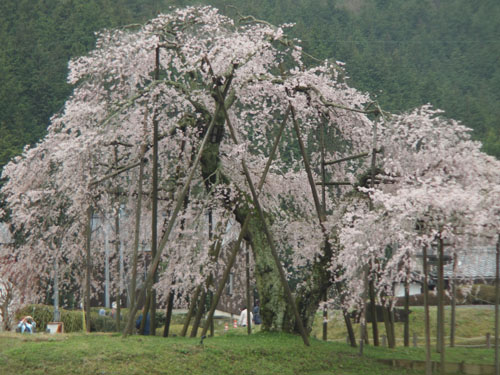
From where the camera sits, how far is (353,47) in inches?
1543

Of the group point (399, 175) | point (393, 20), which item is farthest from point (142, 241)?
point (393, 20)

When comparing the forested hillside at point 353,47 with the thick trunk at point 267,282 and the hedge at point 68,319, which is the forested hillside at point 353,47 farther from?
the thick trunk at point 267,282

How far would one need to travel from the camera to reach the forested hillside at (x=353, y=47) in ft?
116

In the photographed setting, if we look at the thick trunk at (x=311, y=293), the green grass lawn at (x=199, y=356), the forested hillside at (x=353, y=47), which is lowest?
the green grass lawn at (x=199, y=356)

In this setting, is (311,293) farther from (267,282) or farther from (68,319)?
(68,319)

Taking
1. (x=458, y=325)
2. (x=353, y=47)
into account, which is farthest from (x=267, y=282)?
(x=353, y=47)

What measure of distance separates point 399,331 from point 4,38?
29974 millimetres

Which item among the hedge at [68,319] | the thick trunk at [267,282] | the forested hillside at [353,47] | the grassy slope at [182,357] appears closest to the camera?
the grassy slope at [182,357]

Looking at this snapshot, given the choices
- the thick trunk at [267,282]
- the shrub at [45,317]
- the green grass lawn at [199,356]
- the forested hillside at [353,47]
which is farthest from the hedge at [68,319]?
the forested hillside at [353,47]

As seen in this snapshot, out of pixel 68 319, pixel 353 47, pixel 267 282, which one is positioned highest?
pixel 353 47

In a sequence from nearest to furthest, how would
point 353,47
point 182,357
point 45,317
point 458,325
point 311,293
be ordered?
point 182,357, point 311,293, point 458,325, point 45,317, point 353,47

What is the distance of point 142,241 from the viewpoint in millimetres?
17297

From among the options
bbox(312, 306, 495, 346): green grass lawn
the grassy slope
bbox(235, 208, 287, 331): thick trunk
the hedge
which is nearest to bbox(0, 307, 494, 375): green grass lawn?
the grassy slope

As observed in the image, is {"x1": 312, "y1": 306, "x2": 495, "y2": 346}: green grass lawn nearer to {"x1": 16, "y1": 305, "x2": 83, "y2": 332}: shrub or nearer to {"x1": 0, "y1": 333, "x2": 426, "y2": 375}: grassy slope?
{"x1": 0, "y1": 333, "x2": 426, "y2": 375}: grassy slope
